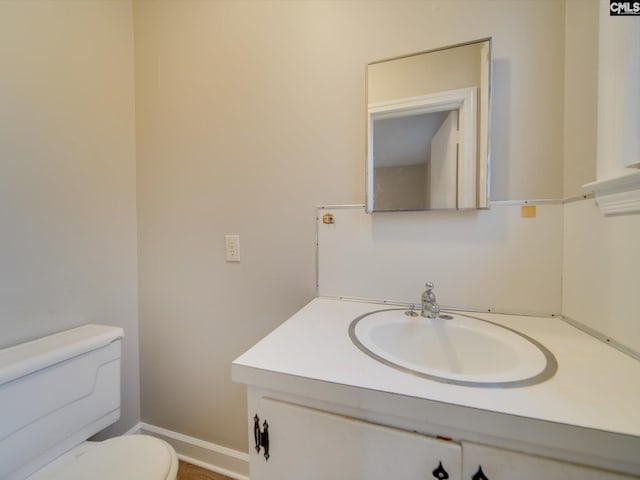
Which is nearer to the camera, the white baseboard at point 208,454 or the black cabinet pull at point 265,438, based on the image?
the black cabinet pull at point 265,438

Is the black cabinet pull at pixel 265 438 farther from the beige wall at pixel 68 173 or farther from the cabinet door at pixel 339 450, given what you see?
the beige wall at pixel 68 173

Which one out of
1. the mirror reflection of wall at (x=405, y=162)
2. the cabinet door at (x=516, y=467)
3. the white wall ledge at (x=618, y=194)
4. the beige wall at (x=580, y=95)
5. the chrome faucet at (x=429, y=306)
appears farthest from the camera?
the mirror reflection of wall at (x=405, y=162)

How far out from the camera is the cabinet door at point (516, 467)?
0.40 meters

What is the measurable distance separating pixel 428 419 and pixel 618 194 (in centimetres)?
70

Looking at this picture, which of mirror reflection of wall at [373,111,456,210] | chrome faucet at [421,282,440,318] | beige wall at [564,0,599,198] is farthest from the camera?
mirror reflection of wall at [373,111,456,210]

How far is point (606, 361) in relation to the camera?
576mm

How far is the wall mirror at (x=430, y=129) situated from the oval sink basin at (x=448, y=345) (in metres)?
0.41


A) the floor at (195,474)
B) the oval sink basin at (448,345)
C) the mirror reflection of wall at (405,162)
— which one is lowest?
the floor at (195,474)

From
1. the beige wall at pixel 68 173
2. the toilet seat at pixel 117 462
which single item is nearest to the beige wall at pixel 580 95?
the toilet seat at pixel 117 462

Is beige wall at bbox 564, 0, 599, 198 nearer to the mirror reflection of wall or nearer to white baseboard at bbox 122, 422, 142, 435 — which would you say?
the mirror reflection of wall

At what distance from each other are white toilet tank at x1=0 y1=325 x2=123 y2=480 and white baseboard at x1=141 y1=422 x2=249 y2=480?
0.43 m

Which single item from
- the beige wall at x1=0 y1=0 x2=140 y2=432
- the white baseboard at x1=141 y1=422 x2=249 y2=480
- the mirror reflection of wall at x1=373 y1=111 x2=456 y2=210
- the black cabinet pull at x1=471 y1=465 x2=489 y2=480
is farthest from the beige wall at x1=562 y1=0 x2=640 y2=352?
the beige wall at x1=0 y1=0 x2=140 y2=432

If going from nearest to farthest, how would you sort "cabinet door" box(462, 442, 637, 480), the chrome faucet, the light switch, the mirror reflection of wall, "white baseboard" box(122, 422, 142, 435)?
1. "cabinet door" box(462, 442, 637, 480)
2. the chrome faucet
3. the mirror reflection of wall
4. the light switch
5. "white baseboard" box(122, 422, 142, 435)

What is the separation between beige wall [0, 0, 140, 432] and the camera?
36.4 inches
